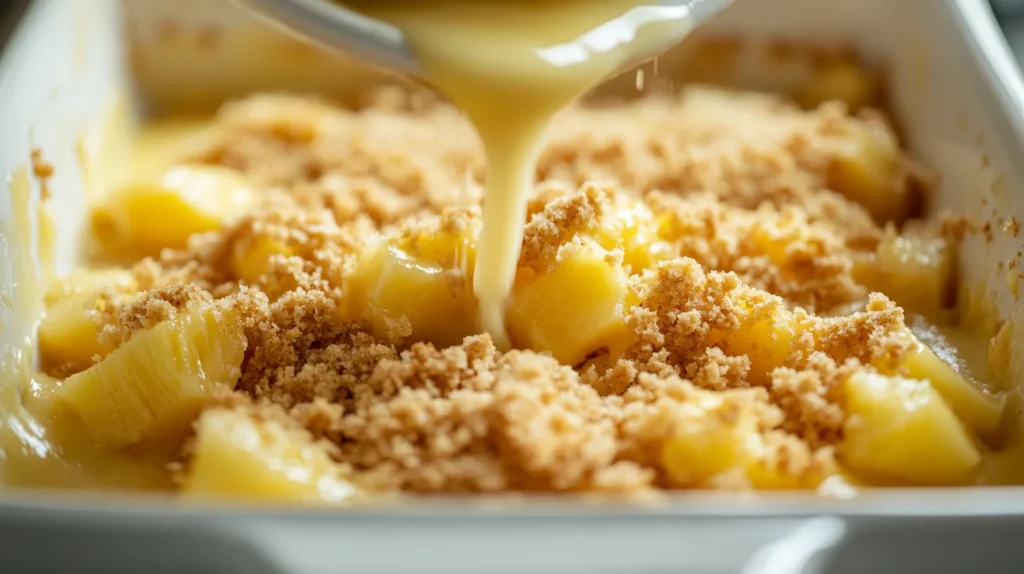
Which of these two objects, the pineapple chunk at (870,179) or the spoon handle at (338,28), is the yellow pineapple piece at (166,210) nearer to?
the spoon handle at (338,28)

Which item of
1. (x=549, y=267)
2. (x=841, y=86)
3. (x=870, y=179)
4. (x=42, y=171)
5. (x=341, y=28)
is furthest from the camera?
(x=841, y=86)

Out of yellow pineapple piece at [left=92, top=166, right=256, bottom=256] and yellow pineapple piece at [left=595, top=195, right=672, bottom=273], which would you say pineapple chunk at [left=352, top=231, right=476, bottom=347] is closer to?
yellow pineapple piece at [left=595, top=195, right=672, bottom=273]

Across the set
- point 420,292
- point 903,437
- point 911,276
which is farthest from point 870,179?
point 420,292

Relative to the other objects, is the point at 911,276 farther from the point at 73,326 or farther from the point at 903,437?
the point at 73,326

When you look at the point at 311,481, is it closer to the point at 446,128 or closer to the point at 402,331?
the point at 402,331

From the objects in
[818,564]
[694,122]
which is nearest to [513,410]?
[818,564]

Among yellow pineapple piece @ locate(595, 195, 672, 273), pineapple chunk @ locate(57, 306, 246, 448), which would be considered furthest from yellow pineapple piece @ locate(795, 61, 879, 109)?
pineapple chunk @ locate(57, 306, 246, 448)
